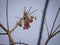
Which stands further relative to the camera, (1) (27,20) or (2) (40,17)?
(2) (40,17)

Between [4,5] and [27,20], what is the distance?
21cm

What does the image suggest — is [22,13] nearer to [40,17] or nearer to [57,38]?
[40,17]

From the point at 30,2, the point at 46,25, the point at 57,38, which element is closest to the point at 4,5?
the point at 30,2

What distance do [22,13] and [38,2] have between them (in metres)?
0.15

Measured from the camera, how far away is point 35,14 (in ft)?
3.06

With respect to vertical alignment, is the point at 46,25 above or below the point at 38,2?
below

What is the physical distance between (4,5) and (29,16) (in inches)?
8.3

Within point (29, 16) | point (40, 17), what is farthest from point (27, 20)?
point (40, 17)

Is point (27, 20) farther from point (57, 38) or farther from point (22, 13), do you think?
point (57, 38)

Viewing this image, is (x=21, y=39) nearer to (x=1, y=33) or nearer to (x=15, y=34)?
(x=15, y=34)

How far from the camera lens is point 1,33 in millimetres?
890

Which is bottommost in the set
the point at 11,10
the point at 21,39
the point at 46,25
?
the point at 21,39

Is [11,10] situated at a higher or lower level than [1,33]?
higher

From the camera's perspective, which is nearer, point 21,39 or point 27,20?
A: point 27,20
